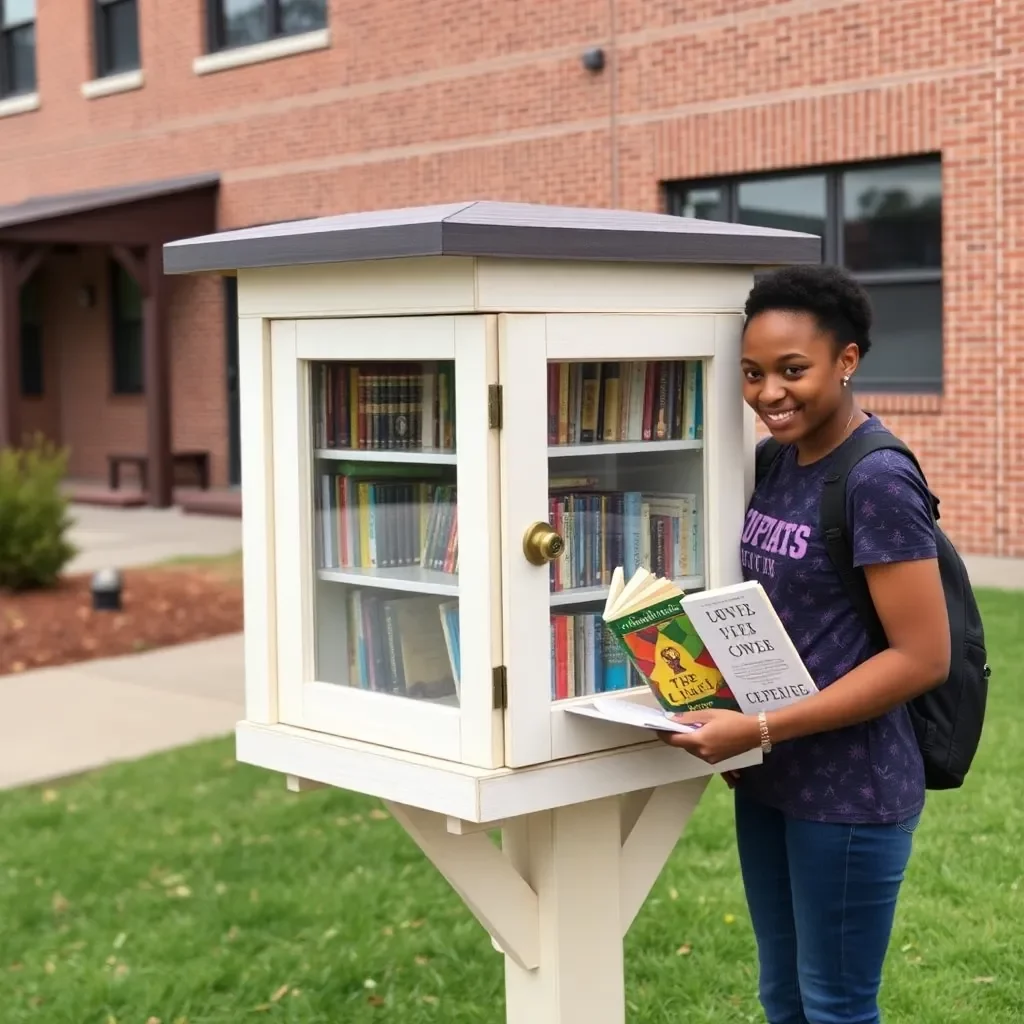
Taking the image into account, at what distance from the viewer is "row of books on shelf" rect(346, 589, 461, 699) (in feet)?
9.27

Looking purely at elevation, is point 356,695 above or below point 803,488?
below

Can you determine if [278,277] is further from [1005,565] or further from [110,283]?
[110,283]

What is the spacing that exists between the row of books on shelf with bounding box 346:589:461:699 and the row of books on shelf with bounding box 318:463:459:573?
0.08 meters

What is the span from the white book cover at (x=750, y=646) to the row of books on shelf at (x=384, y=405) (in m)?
0.59

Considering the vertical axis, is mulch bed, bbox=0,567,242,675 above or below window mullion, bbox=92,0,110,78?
below

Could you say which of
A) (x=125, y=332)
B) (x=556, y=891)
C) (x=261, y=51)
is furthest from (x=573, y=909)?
(x=125, y=332)

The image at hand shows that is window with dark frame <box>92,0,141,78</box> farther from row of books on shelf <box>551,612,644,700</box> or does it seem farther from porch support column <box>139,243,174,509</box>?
row of books on shelf <box>551,612,644,700</box>

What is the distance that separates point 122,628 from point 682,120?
6.14 meters

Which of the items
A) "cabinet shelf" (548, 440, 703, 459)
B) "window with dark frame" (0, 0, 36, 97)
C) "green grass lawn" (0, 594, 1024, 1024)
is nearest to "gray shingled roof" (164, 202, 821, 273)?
"cabinet shelf" (548, 440, 703, 459)

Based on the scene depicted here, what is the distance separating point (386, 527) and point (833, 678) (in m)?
0.93

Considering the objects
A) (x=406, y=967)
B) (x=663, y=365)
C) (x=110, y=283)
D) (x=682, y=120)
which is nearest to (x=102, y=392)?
(x=110, y=283)

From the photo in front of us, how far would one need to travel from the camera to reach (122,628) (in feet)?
30.8

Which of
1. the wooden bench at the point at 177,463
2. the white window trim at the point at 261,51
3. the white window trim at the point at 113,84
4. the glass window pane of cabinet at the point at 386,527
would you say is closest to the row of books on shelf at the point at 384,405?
the glass window pane of cabinet at the point at 386,527

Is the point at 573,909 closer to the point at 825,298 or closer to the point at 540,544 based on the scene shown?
the point at 540,544
